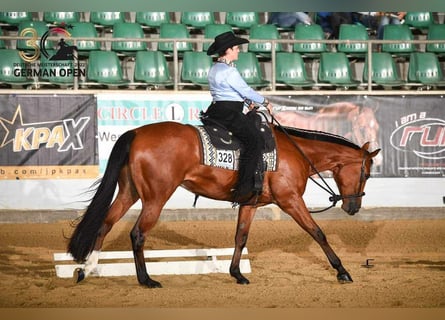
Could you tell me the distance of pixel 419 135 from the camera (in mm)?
11375

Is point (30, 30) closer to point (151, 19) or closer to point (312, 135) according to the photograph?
point (151, 19)

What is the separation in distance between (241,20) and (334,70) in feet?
7.08

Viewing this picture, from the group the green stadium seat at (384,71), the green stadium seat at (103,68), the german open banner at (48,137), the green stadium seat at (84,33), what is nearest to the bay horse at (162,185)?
the german open banner at (48,137)

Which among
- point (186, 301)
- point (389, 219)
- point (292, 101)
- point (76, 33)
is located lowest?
point (389, 219)

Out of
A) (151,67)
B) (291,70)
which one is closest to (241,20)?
A: (291,70)

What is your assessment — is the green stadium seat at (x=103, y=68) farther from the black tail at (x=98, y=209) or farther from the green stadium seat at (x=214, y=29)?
the black tail at (x=98, y=209)

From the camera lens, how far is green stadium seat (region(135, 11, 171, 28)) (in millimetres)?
13305

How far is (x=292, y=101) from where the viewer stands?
441 inches

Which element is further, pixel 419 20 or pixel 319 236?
pixel 419 20

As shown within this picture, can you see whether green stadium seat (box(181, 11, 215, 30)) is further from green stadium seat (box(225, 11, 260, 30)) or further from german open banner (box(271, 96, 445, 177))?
german open banner (box(271, 96, 445, 177))

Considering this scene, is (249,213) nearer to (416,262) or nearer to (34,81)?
(416,262)

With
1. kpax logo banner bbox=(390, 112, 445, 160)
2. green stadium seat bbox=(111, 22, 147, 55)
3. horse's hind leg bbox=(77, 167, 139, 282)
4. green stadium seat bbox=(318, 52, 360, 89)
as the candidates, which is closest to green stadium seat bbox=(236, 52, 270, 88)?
green stadium seat bbox=(318, 52, 360, 89)

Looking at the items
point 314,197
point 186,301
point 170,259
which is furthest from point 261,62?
point 186,301

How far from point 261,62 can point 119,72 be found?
2.79 metres
